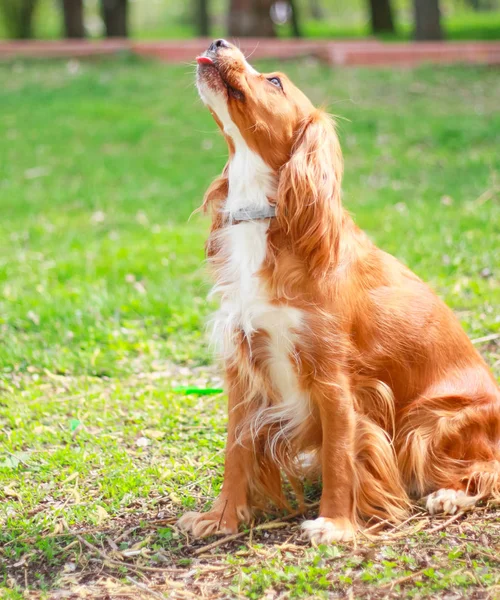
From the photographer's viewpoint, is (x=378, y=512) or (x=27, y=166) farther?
(x=27, y=166)

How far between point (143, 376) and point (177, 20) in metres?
43.9

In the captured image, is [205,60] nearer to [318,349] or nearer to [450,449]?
[318,349]

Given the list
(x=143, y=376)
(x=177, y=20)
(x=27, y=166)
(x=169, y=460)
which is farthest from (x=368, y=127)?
(x=177, y=20)

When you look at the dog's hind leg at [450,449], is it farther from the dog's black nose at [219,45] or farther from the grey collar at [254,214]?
the dog's black nose at [219,45]

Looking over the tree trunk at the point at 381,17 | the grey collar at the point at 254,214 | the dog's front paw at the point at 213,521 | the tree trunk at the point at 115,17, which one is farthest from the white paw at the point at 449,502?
the tree trunk at the point at 381,17

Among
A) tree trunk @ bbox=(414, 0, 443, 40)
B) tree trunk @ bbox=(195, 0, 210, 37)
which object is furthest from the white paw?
tree trunk @ bbox=(195, 0, 210, 37)

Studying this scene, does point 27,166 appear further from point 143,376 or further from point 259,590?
point 259,590

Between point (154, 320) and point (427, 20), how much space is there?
11.3 m

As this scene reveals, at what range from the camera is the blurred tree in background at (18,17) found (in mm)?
21859

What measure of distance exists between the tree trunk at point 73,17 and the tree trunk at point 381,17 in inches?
288

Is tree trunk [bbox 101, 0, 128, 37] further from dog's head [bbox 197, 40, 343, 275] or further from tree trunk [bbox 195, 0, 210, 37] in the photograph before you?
dog's head [bbox 197, 40, 343, 275]

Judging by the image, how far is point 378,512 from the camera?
3.14 m

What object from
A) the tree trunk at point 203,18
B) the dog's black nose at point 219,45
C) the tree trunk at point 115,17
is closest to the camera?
the dog's black nose at point 219,45

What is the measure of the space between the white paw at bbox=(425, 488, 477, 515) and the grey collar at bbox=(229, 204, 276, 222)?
4.20 feet
